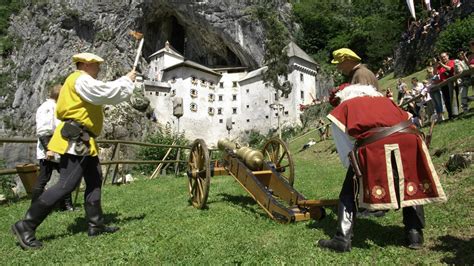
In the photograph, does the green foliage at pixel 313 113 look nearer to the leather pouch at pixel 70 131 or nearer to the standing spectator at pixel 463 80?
the standing spectator at pixel 463 80

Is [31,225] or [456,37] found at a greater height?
[456,37]

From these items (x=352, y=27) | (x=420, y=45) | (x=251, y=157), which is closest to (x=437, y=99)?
(x=251, y=157)

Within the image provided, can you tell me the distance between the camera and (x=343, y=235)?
12.1 feet

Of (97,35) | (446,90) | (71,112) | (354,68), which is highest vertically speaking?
(97,35)

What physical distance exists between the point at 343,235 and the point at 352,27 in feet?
189

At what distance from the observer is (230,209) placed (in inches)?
238

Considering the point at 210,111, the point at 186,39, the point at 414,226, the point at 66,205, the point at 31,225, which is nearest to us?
the point at 414,226

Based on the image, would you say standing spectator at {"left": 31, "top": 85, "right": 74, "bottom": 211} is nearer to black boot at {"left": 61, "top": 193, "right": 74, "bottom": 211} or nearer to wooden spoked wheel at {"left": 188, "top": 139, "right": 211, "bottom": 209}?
black boot at {"left": 61, "top": 193, "right": 74, "bottom": 211}

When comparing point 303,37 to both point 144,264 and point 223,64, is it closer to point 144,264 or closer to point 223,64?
point 223,64

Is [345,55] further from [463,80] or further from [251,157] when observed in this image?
[463,80]

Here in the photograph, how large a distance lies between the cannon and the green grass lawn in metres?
0.18

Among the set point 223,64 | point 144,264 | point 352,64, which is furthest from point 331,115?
point 223,64

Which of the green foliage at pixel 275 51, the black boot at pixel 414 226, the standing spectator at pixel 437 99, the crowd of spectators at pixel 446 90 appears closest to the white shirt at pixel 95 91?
the black boot at pixel 414 226

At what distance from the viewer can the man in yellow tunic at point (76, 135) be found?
439cm
